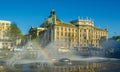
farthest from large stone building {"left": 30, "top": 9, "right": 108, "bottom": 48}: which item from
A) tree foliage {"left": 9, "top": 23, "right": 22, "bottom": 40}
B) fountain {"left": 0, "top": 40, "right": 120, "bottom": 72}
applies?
fountain {"left": 0, "top": 40, "right": 120, "bottom": 72}

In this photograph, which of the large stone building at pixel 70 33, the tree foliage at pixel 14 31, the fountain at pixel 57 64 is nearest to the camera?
the fountain at pixel 57 64

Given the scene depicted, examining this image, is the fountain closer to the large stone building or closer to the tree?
the tree

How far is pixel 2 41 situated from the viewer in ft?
511

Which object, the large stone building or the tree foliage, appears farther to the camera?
the large stone building

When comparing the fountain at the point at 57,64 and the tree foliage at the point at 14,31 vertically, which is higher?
the tree foliage at the point at 14,31

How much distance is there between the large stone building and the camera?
151 metres

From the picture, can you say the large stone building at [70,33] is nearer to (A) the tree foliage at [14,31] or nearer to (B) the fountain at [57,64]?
(A) the tree foliage at [14,31]

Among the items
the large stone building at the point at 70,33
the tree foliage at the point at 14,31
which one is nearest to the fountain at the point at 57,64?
the tree foliage at the point at 14,31

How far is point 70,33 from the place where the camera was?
518 feet

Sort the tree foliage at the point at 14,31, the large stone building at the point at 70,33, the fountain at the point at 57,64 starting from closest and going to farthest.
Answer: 1. the fountain at the point at 57,64
2. the tree foliage at the point at 14,31
3. the large stone building at the point at 70,33

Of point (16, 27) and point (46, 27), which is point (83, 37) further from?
point (16, 27)

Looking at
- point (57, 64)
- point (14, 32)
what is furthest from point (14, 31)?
point (57, 64)

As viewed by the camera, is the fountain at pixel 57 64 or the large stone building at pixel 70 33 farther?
the large stone building at pixel 70 33

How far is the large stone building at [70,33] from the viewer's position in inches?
5960
